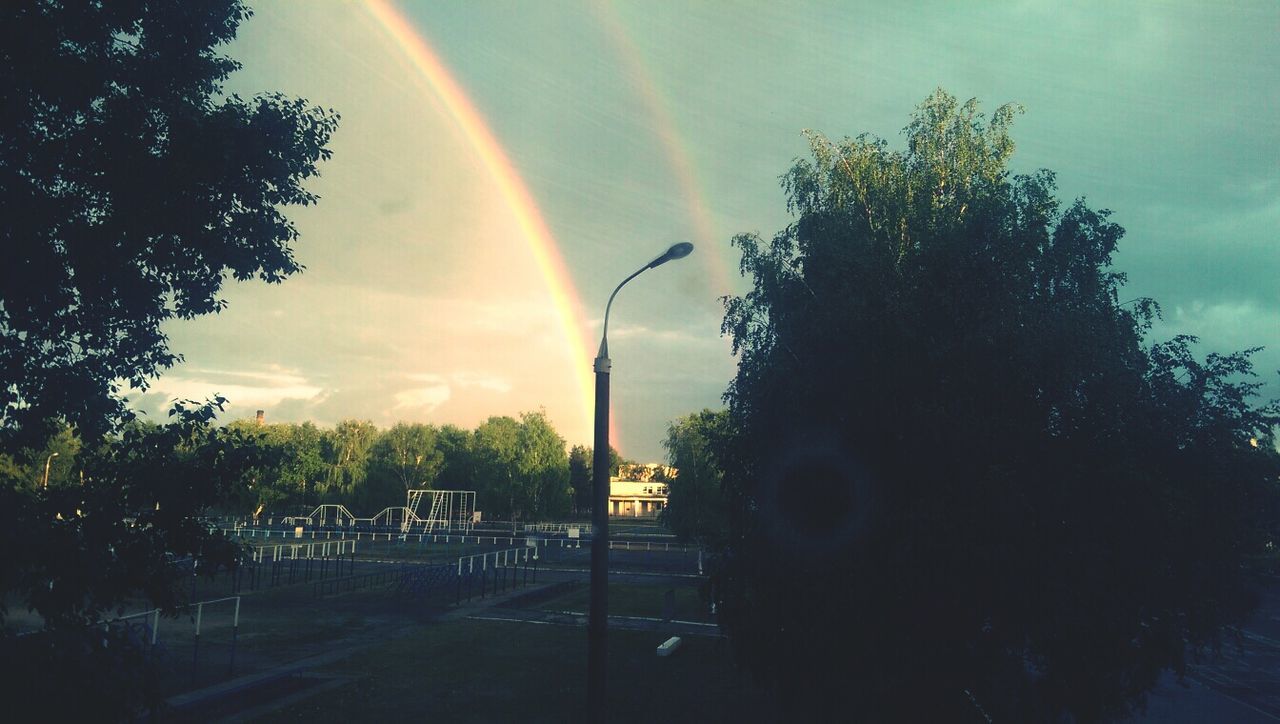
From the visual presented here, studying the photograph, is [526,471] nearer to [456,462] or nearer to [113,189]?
[456,462]

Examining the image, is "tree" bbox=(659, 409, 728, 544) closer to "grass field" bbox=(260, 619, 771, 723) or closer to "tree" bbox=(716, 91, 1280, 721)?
"grass field" bbox=(260, 619, 771, 723)

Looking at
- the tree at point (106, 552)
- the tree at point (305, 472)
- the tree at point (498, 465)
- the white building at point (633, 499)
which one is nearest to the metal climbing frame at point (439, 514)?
the tree at point (498, 465)

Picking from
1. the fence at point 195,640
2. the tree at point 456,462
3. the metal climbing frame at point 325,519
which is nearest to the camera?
the fence at point 195,640

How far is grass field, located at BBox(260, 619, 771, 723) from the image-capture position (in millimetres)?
15273

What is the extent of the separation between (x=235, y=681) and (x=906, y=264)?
57.9 ft

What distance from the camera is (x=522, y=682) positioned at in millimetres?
17609

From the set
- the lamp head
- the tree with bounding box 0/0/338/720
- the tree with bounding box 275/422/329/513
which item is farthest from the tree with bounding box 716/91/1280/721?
the tree with bounding box 275/422/329/513

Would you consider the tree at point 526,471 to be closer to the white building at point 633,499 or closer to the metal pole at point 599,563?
the white building at point 633,499

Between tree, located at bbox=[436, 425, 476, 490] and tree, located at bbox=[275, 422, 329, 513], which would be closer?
tree, located at bbox=[275, 422, 329, 513]

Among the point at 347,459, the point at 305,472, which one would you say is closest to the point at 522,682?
the point at 305,472

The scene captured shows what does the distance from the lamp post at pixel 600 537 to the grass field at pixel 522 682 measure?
8.00 metres

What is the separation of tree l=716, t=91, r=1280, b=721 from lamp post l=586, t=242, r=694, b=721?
13.2 ft

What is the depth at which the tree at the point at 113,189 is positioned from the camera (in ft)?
21.3

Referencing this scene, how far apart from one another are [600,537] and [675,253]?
11.0ft
